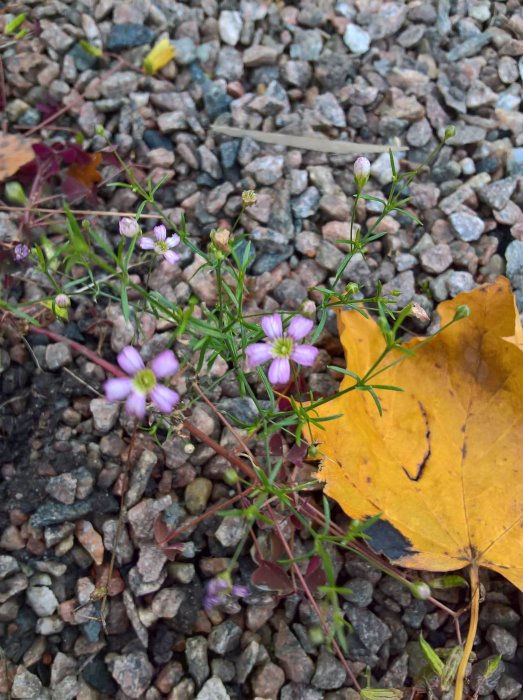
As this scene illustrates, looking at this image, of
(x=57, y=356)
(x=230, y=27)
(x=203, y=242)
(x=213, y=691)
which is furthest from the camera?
(x=230, y=27)

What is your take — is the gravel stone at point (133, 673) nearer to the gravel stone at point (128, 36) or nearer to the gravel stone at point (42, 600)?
the gravel stone at point (42, 600)

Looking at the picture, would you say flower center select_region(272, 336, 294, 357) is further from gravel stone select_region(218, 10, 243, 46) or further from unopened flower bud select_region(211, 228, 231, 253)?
gravel stone select_region(218, 10, 243, 46)


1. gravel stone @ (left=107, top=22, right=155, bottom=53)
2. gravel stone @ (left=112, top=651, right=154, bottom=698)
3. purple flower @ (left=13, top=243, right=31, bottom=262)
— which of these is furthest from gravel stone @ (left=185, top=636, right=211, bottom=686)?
gravel stone @ (left=107, top=22, right=155, bottom=53)

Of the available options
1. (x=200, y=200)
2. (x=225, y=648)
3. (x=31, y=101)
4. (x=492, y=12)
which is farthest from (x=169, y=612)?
(x=492, y=12)

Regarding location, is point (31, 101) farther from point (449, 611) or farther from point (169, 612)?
point (449, 611)

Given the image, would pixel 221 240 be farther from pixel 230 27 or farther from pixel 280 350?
pixel 230 27

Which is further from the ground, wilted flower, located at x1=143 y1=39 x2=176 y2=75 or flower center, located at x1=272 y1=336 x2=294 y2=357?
wilted flower, located at x1=143 y1=39 x2=176 y2=75

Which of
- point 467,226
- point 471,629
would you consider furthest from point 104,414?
point 467,226
